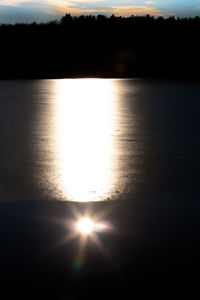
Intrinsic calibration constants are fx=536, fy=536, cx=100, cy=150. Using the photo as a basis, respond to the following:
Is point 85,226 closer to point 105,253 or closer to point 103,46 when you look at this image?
point 105,253

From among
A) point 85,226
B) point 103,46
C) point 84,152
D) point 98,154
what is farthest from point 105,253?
point 103,46

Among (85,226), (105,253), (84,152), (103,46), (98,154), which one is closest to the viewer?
(105,253)

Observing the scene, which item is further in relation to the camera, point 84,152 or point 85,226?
point 84,152

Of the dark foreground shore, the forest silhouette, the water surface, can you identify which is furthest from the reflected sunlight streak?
the forest silhouette

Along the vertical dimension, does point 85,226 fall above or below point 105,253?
above

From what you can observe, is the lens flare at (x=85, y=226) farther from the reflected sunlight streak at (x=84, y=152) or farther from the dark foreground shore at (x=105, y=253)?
the reflected sunlight streak at (x=84, y=152)

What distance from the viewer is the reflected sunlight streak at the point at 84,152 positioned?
Answer: 20.4ft

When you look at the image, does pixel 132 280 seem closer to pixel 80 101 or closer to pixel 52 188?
pixel 52 188

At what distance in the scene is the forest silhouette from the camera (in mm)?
75188

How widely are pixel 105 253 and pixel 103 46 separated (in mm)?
85597

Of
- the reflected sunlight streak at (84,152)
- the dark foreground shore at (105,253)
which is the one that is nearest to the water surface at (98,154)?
the reflected sunlight streak at (84,152)

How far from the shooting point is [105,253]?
4.14 meters

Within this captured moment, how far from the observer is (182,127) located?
1216cm

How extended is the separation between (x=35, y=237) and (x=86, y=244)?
46cm
